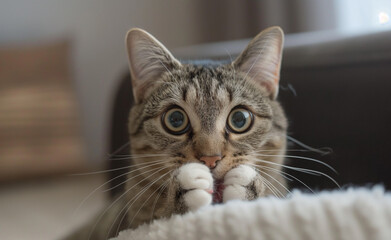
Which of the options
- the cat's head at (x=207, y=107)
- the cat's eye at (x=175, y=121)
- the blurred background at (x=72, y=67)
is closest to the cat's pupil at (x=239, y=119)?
the cat's head at (x=207, y=107)

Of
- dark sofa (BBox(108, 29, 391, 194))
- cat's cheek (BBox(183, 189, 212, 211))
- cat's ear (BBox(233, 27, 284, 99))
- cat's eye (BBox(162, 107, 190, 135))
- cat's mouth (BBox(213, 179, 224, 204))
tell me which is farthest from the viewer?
dark sofa (BBox(108, 29, 391, 194))

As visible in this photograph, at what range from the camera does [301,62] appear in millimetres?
1340

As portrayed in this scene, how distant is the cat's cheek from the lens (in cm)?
76

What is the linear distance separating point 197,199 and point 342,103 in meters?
0.69

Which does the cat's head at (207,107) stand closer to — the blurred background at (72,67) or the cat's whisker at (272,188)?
the cat's whisker at (272,188)

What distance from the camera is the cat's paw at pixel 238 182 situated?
2.65 ft

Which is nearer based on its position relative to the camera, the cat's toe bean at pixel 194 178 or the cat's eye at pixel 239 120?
the cat's toe bean at pixel 194 178

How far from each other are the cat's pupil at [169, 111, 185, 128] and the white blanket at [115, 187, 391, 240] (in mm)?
348

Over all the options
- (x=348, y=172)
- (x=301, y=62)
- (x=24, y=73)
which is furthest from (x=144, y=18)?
(x=348, y=172)

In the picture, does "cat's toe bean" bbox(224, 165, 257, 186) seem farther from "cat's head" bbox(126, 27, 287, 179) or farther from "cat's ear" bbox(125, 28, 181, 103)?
"cat's ear" bbox(125, 28, 181, 103)

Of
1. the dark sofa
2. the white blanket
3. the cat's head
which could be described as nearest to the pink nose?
the cat's head

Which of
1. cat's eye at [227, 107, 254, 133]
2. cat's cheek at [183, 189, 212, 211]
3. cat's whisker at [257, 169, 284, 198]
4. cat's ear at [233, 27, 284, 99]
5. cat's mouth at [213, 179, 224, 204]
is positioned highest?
cat's ear at [233, 27, 284, 99]

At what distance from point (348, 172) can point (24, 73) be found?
260cm

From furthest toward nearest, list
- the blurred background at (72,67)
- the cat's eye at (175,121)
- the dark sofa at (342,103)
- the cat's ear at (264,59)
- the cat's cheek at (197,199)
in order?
the blurred background at (72,67) < the dark sofa at (342,103) < the cat's ear at (264,59) < the cat's eye at (175,121) < the cat's cheek at (197,199)
